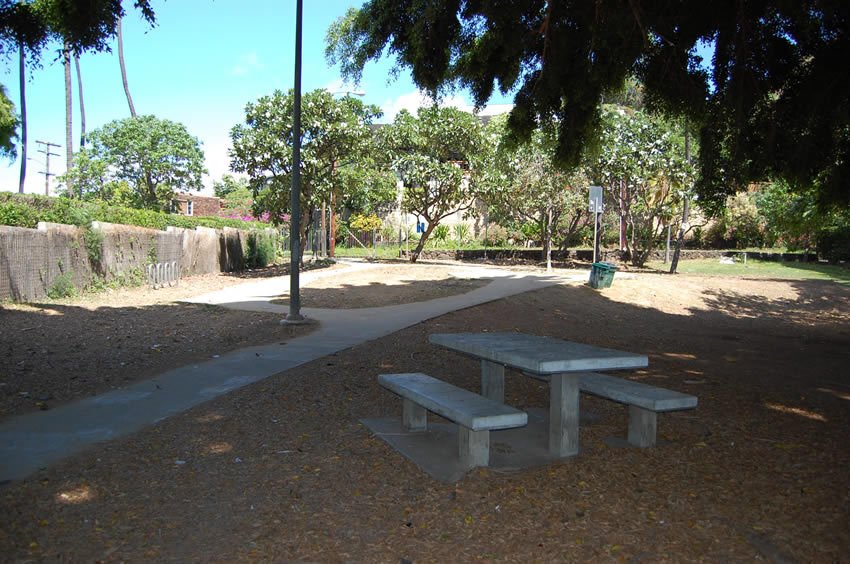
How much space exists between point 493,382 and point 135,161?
126ft

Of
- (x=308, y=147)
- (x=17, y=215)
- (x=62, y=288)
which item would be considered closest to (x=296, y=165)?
(x=62, y=288)

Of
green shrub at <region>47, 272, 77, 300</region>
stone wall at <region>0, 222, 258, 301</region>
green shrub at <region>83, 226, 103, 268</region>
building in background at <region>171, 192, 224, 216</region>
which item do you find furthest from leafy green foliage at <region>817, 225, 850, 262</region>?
building in background at <region>171, 192, 224, 216</region>

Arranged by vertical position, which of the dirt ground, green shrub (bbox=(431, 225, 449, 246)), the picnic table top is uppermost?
green shrub (bbox=(431, 225, 449, 246))

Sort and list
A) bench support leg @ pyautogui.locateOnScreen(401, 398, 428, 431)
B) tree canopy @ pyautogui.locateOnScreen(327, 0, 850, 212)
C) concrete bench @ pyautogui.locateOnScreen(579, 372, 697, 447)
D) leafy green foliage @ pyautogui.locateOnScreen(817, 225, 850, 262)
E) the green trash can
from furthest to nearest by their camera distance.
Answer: leafy green foliage @ pyautogui.locateOnScreen(817, 225, 850, 262) < the green trash can < tree canopy @ pyautogui.locateOnScreen(327, 0, 850, 212) < bench support leg @ pyautogui.locateOnScreen(401, 398, 428, 431) < concrete bench @ pyautogui.locateOnScreen(579, 372, 697, 447)

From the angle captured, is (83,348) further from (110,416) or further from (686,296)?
(686,296)

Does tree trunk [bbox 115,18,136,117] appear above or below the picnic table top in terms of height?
above

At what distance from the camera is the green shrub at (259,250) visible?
90.9ft

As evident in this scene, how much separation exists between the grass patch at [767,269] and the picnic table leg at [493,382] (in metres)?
21.6

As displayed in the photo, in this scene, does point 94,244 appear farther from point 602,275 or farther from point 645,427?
point 645,427

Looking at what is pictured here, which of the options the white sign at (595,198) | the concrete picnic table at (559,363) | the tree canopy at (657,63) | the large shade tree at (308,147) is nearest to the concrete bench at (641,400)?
the concrete picnic table at (559,363)

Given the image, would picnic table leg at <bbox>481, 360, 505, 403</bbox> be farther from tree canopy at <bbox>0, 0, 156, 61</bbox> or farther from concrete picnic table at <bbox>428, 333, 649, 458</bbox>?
tree canopy at <bbox>0, 0, 156, 61</bbox>

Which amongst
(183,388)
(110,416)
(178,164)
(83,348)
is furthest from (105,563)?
(178,164)

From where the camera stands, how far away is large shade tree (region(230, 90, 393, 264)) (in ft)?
72.5

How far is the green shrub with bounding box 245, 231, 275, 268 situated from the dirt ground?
19.8 meters
